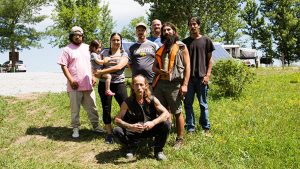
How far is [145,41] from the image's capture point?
7273 mm

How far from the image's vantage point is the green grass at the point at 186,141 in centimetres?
656

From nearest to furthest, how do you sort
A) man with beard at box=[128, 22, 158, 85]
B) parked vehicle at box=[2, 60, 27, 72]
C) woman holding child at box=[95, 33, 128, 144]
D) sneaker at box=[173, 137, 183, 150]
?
1. sneaker at box=[173, 137, 183, 150]
2. man with beard at box=[128, 22, 158, 85]
3. woman holding child at box=[95, 33, 128, 144]
4. parked vehicle at box=[2, 60, 27, 72]

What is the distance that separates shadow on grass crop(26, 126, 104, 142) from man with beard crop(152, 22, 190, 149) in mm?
2024

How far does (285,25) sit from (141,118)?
48.6m

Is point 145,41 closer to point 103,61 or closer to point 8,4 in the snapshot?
point 103,61

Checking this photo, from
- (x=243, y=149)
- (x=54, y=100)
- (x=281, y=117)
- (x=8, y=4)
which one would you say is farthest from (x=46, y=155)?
(x=8, y=4)

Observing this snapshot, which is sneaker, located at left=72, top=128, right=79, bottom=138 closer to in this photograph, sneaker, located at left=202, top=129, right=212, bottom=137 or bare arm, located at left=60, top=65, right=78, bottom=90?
bare arm, located at left=60, top=65, right=78, bottom=90

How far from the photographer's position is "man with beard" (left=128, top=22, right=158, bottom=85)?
7.19 meters

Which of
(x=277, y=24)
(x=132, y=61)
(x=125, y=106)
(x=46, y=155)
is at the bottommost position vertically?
(x=46, y=155)

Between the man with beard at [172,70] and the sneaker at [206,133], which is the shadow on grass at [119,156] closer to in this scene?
the man with beard at [172,70]

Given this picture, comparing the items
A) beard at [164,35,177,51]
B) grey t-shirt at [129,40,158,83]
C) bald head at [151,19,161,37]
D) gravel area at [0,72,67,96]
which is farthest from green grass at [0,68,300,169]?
gravel area at [0,72,67,96]

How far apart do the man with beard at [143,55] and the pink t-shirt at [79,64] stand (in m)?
1.25

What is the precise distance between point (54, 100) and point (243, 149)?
6.72 metres

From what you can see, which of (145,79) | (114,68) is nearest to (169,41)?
(145,79)
